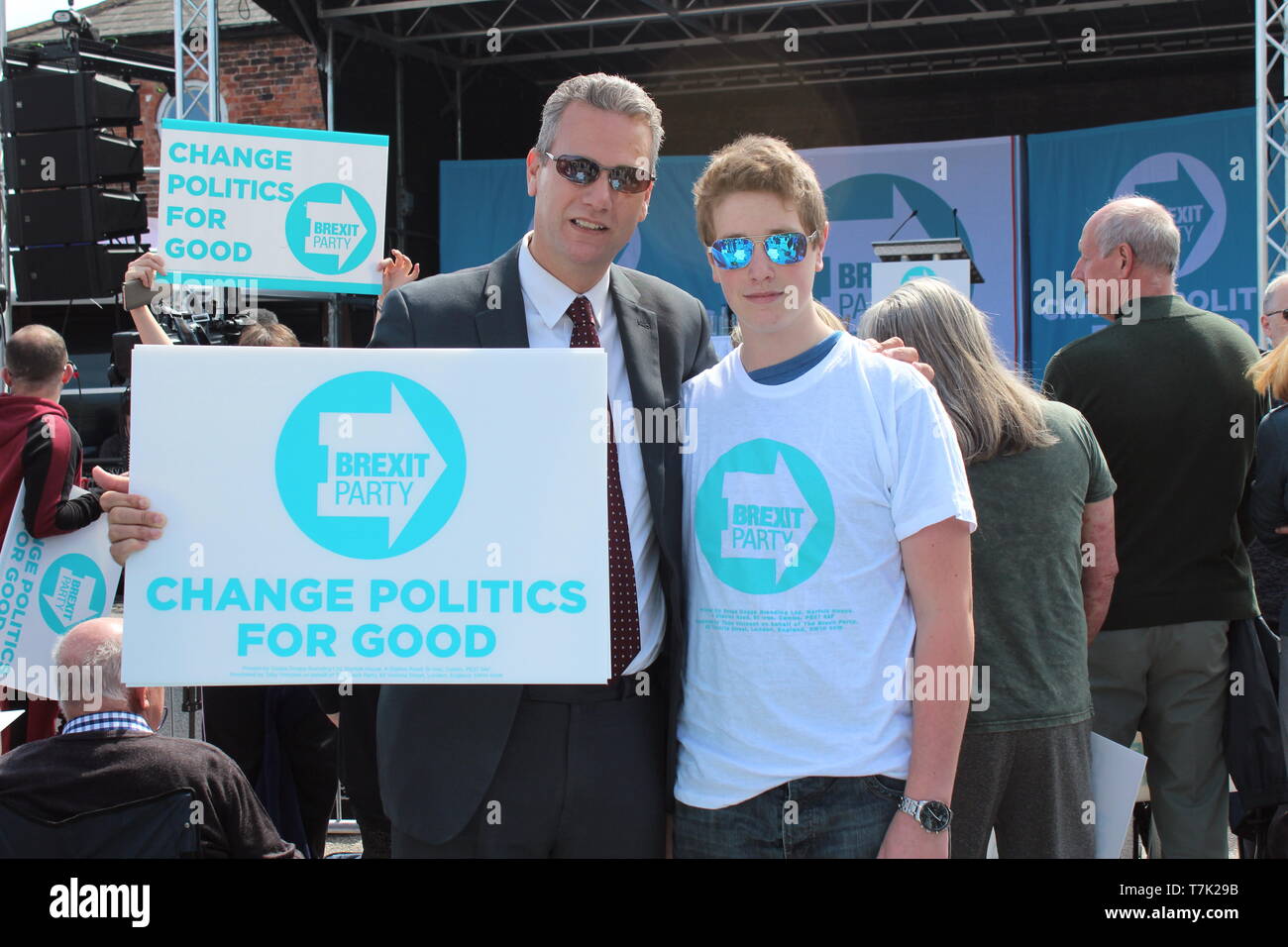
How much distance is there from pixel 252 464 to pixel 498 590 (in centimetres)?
45

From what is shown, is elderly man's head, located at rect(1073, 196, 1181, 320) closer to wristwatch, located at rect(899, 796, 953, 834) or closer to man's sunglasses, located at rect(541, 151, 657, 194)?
man's sunglasses, located at rect(541, 151, 657, 194)

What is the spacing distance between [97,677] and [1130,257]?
2.63m

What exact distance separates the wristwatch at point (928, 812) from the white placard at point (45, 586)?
3122mm

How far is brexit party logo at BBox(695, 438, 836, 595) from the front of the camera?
6.07 ft

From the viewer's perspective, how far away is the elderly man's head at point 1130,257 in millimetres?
3021

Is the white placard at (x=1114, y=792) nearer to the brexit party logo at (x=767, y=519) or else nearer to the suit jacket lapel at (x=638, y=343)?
the brexit party logo at (x=767, y=519)

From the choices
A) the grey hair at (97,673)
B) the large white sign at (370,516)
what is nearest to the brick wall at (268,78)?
the grey hair at (97,673)

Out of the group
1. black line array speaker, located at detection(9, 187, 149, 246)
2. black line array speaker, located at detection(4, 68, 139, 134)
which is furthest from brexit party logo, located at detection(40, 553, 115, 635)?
black line array speaker, located at detection(4, 68, 139, 134)

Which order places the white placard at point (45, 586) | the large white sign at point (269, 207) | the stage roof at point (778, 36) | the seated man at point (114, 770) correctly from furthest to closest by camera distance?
the stage roof at point (778, 36)
the large white sign at point (269, 207)
the white placard at point (45, 586)
the seated man at point (114, 770)

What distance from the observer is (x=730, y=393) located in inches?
77.4

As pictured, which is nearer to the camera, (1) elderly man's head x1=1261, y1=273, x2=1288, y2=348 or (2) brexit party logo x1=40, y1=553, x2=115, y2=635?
(1) elderly man's head x1=1261, y1=273, x2=1288, y2=348

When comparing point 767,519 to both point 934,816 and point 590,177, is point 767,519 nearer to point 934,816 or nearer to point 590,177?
point 934,816

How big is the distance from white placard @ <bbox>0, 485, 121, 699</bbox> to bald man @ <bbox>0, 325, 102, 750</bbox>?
0.05 m

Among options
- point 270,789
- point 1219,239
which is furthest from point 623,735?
point 1219,239
